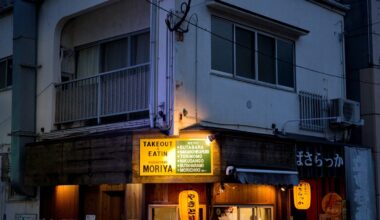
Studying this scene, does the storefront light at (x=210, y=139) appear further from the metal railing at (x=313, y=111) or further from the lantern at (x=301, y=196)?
the metal railing at (x=313, y=111)

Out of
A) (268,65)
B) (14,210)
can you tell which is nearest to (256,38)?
(268,65)

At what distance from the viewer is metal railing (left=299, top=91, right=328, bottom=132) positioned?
55.5ft

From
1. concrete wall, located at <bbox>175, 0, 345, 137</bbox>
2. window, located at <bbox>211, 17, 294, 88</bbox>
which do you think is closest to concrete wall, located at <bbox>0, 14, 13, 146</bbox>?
concrete wall, located at <bbox>175, 0, 345, 137</bbox>

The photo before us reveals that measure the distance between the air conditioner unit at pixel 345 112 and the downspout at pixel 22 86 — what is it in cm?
879

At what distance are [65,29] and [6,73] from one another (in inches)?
122

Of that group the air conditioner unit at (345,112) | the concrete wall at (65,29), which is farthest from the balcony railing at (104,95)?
the air conditioner unit at (345,112)

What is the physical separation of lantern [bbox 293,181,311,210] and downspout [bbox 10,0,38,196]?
7229 mm

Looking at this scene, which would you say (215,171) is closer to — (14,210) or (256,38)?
(256,38)

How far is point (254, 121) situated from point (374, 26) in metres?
5.97

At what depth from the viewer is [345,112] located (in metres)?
17.5

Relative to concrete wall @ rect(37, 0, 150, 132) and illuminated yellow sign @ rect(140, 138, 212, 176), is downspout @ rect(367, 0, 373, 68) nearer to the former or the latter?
concrete wall @ rect(37, 0, 150, 132)

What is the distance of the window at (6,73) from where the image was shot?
18.8 metres

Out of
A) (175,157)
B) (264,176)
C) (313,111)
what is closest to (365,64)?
(313,111)

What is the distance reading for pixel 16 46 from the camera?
16984 mm
